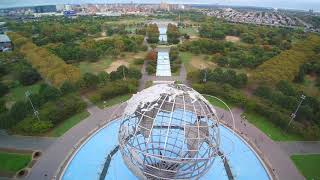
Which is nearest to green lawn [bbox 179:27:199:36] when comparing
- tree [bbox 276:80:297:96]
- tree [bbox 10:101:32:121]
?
tree [bbox 276:80:297:96]

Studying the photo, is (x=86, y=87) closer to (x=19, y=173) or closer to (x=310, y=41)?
(x=19, y=173)

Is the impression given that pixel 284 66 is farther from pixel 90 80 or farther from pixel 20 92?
pixel 20 92

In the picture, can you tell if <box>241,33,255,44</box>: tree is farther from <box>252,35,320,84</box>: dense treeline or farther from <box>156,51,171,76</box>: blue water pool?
<box>156,51,171,76</box>: blue water pool

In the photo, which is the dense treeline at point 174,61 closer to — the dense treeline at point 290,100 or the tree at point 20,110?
the dense treeline at point 290,100

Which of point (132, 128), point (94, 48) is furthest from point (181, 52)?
point (132, 128)

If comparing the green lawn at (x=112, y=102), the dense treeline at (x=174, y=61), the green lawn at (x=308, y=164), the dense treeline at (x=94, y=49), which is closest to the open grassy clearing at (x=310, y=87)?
the green lawn at (x=308, y=164)

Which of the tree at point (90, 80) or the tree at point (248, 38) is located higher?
the tree at point (248, 38)

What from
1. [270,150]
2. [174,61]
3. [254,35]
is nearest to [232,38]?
[254,35]
